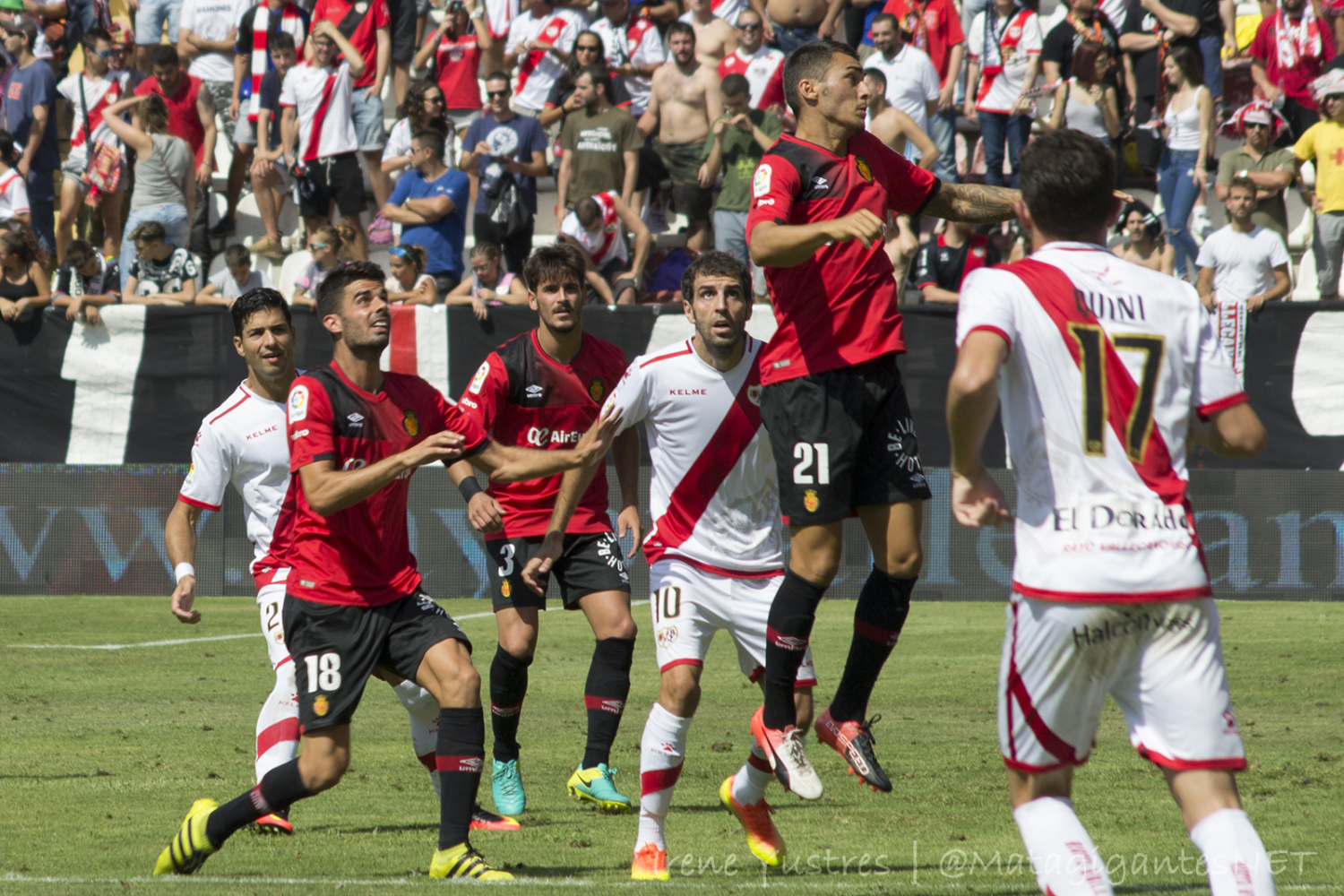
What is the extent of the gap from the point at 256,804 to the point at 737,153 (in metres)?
11.2

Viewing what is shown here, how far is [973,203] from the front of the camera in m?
6.57

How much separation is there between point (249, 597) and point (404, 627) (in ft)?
35.0

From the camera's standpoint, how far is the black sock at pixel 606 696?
7.72m

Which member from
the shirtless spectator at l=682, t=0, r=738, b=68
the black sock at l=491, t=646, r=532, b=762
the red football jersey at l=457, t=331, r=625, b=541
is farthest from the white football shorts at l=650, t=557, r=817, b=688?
the shirtless spectator at l=682, t=0, r=738, b=68

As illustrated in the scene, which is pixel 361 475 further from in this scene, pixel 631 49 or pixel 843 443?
pixel 631 49

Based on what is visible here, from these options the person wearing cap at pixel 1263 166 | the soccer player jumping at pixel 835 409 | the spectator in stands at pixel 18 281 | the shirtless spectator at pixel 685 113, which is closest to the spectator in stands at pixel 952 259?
the person wearing cap at pixel 1263 166

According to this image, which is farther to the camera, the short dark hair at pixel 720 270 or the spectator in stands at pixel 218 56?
the spectator in stands at pixel 218 56

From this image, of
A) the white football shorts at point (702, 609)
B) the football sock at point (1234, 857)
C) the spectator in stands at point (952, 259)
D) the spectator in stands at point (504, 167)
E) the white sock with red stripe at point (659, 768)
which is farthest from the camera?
the spectator in stands at point (504, 167)

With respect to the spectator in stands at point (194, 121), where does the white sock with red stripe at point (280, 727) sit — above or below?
below

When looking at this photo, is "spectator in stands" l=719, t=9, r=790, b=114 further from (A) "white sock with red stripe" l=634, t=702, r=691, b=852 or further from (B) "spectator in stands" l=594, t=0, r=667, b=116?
(A) "white sock with red stripe" l=634, t=702, r=691, b=852

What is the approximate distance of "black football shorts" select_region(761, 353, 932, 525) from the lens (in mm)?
6184

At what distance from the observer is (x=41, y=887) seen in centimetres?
576

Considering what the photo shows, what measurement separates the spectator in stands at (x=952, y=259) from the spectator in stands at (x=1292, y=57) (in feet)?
12.4

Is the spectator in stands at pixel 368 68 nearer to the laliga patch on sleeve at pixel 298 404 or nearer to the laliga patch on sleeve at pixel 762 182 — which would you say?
the laliga patch on sleeve at pixel 298 404
